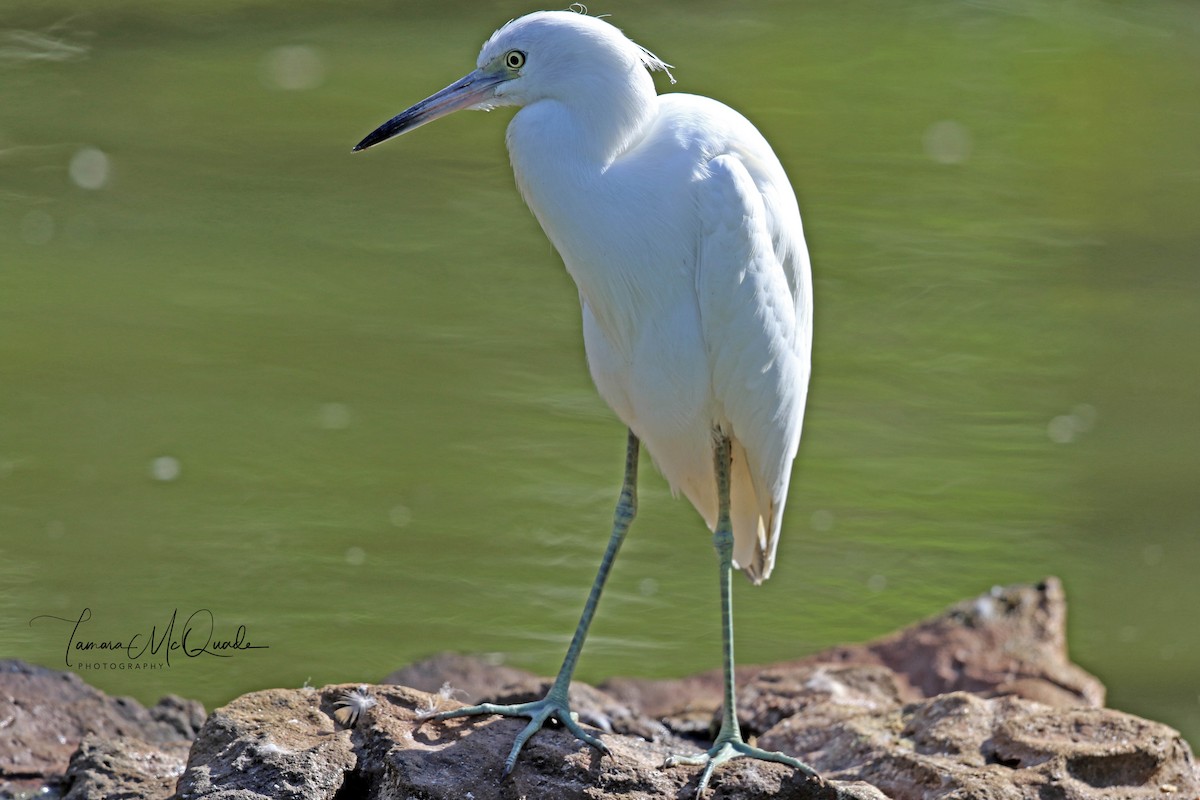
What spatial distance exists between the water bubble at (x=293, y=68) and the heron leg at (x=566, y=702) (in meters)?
8.05

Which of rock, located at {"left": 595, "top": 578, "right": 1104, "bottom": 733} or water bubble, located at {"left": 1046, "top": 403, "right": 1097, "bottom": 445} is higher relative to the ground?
rock, located at {"left": 595, "top": 578, "right": 1104, "bottom": 733}

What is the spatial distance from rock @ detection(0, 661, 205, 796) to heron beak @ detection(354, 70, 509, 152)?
64.3 inches

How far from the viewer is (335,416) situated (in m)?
7.36

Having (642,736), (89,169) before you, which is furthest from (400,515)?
(89,169)

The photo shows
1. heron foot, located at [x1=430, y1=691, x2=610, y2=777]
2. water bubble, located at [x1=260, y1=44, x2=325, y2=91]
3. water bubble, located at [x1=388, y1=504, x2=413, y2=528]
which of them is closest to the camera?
heron foot, located at [x1=430, y1=691, x2=610, y2=777]

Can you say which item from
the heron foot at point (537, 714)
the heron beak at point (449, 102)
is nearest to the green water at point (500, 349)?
the heron foot at point (537, 714)

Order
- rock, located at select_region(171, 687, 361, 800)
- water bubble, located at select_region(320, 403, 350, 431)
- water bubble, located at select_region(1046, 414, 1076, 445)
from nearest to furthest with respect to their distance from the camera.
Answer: rock, located at select_region(171, 687, 361, 800) → water bubble, located at select_region(320, 403, 350, 431) → water bubble, located at select_region(1046, 414, 1076, 445)

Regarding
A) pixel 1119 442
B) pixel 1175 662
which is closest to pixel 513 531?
pixel 1175 662

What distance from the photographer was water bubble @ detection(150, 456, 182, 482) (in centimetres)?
667

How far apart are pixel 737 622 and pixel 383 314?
335cm

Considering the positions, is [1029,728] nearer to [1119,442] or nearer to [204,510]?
[204,510]

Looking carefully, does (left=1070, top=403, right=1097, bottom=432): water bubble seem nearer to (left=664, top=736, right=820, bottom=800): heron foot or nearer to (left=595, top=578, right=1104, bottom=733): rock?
(left=595, top=578, right=1104, bottom=733): rock

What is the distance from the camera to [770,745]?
3.98 meters

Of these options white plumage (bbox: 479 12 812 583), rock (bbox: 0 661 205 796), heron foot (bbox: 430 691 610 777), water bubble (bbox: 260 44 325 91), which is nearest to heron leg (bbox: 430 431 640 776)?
heron foot (bbox: 430 691 610 777)
